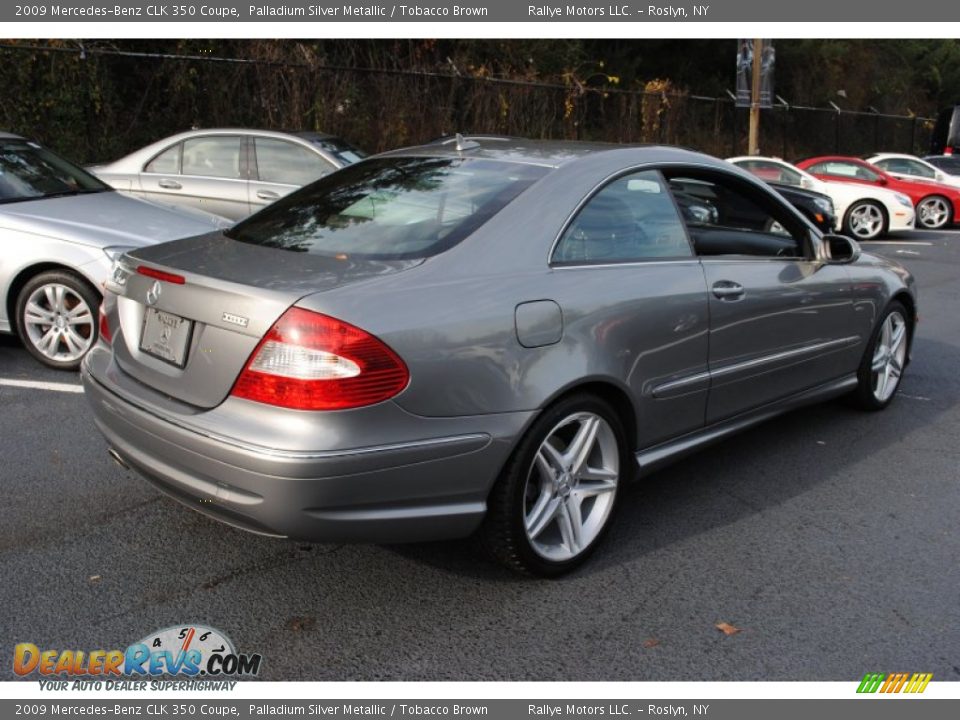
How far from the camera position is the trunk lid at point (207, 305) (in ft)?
9.50

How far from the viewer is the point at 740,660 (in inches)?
115

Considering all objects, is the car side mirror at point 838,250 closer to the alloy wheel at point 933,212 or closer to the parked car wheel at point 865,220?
the parked car wheel at point 865,220

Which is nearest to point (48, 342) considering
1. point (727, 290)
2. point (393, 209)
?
point (393, 209)

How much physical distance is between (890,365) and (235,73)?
1277cm

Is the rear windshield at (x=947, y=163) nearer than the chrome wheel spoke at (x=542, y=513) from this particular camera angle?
No

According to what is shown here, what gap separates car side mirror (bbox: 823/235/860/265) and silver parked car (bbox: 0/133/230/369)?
4.03m

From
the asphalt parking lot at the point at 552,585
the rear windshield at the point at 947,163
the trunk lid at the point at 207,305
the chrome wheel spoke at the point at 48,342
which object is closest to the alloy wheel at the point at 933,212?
the rear windshield at the point at 947,163

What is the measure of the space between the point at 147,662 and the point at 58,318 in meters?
3.59

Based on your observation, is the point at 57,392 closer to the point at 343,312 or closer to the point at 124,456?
the point at 124,456

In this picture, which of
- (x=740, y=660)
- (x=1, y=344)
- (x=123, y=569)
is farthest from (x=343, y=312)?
(x=1, y=344)

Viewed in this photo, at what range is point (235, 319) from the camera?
9.53 feet

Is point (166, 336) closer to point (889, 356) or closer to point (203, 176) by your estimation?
point (889, 356)

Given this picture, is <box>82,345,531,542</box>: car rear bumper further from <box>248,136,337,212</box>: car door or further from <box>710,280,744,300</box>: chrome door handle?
<box>248,136,337,212</box>: car door

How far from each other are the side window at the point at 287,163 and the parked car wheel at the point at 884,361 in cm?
556
